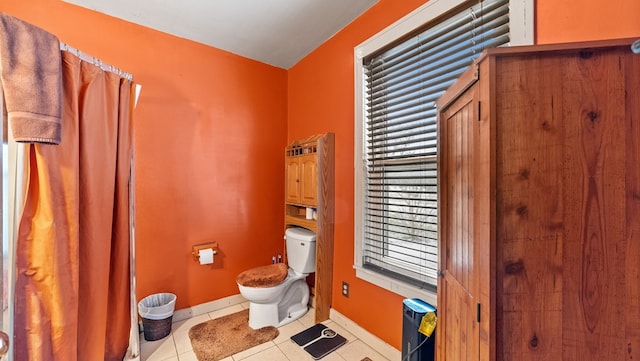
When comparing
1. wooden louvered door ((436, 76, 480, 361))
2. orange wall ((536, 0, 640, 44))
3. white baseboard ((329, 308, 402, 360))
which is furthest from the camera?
white baseboard ((329, 308, 402, 360))

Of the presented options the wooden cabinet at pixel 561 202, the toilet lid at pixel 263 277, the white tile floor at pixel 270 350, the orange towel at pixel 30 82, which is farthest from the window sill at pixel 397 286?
the orange towel at pixel 30 82

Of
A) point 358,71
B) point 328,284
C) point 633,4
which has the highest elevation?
point 358,71

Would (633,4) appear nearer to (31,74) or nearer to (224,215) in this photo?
(31,74)

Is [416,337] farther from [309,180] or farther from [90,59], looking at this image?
[90,59]

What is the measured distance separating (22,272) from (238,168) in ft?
5.31

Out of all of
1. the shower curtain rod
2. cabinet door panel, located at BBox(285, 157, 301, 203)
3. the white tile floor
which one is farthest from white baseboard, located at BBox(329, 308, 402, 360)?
the shower curtain rod

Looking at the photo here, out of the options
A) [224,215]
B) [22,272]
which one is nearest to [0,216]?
[22,272]

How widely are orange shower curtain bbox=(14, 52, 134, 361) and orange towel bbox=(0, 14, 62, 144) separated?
0.58ft

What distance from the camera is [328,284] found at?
2221 millimetres

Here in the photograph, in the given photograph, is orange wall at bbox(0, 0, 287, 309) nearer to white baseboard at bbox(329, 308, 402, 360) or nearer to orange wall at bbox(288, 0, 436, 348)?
orange wall at bbox(288, 0, 436, 348)

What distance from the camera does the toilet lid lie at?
2.05 m

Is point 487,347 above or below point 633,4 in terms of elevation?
below

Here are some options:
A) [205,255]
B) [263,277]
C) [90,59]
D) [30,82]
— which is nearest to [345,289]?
[263,277]

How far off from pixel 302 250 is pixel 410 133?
1.35m
